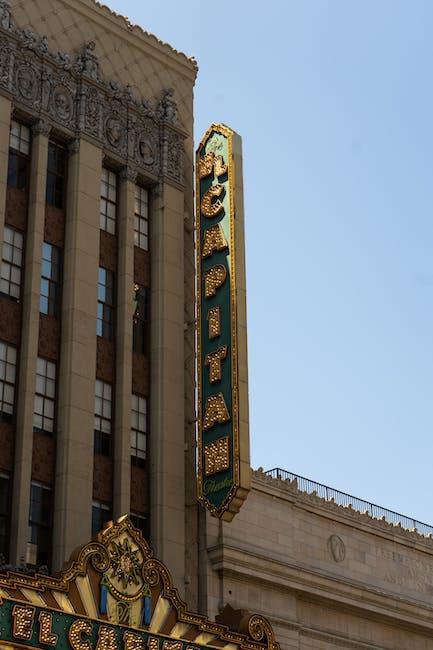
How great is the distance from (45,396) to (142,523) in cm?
434

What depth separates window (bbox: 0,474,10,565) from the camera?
30.0m

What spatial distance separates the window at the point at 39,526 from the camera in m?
30.5

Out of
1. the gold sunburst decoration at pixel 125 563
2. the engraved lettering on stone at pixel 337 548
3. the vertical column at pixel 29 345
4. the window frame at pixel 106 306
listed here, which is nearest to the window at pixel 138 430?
the window frame at pixel 106 306

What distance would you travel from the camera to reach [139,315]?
36094mm

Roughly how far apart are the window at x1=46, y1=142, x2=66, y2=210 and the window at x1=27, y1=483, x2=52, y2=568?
8.34 meters

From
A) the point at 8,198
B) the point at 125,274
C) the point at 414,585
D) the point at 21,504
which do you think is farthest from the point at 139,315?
the point at 414,585

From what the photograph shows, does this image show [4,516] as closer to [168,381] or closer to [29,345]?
[29,345]

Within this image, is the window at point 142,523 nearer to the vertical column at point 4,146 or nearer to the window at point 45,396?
the window at point 45,396

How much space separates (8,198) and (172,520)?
9.63 meters

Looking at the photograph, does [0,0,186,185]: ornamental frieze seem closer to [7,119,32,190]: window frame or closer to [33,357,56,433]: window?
A: [7,119,32,190]: window frame

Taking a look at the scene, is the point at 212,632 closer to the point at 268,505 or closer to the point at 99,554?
the point at 99,554

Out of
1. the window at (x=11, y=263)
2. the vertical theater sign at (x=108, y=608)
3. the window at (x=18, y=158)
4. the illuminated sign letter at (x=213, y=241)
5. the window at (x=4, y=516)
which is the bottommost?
the vertical theater sign at (x=108, y=608)

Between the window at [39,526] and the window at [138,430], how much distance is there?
10.9 ft

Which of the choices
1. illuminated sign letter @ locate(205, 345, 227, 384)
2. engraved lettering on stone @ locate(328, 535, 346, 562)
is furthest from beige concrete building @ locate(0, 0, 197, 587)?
engraved lettering on stone @ locate(328, 535, 346, 562)
